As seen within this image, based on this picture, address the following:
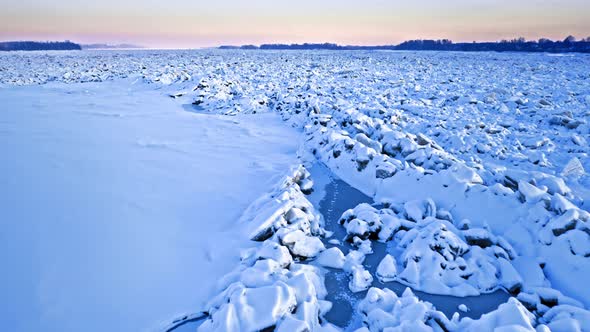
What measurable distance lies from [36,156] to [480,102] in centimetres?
1079

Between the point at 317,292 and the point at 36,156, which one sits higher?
the point at 36,156

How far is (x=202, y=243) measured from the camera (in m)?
3.55

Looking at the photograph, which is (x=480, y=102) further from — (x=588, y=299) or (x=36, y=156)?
(x=36, y=156)

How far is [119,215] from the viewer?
3754mm

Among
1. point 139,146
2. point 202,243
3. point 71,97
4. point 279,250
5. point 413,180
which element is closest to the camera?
point 279,250

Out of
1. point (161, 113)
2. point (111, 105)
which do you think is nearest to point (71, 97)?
point (111, 105)

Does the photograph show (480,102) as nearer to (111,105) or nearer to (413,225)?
(413,225)

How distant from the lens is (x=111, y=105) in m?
10.2

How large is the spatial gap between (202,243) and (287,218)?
0.92 metres

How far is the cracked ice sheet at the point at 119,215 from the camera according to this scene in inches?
104

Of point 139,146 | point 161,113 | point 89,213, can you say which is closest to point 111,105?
point 161,113

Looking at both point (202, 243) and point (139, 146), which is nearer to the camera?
point (202, 243)

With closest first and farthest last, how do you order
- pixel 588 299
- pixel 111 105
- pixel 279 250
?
pixel 588 299 < pixel 279 250 < pixel 111 105

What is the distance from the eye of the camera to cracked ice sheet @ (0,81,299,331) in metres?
2.63
